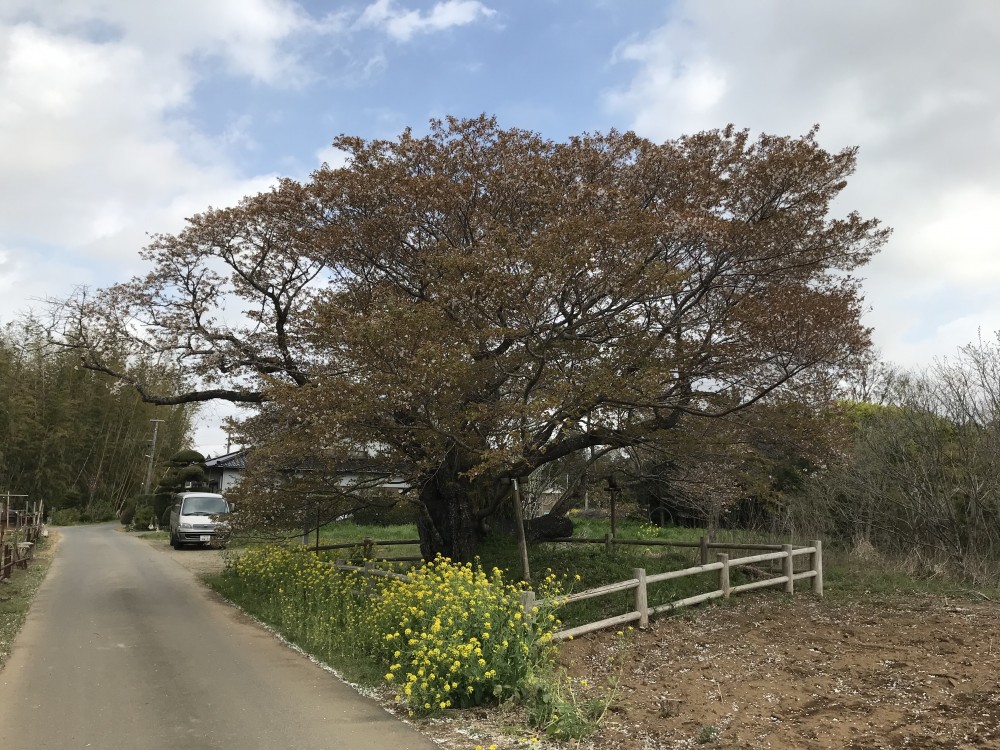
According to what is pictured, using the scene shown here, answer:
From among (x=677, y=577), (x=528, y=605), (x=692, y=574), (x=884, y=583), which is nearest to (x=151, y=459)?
(x=677, y=577)

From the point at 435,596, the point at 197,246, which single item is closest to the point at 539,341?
the point at 435,596

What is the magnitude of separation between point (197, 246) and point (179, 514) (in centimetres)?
1468

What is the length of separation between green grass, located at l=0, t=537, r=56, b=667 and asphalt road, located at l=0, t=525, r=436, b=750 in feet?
0.52

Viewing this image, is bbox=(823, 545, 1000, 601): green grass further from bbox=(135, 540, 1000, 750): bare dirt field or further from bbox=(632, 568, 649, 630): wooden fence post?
bbox=(632, 568, 649, 630): wooden fence post

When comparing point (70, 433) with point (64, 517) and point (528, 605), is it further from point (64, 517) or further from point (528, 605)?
point (528, 605)

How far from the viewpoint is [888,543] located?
14883 millimetres

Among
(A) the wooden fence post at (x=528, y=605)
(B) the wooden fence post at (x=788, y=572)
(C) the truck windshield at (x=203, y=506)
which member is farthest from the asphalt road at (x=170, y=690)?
(C) the truck windshield at (x=203, y=506)

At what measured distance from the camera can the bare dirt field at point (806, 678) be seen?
5.36 m

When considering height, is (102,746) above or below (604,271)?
below

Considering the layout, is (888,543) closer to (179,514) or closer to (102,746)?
(102,746)

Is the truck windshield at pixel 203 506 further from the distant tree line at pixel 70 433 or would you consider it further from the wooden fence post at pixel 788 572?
the wooden fence post at pixel 788 572

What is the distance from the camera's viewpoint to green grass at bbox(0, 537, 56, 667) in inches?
344

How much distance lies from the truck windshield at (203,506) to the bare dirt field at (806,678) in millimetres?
19737

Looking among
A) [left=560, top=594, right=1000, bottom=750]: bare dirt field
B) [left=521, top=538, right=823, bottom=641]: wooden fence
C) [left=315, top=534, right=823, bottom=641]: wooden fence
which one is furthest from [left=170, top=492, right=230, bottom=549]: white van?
[left=560, top=594, right=1000, bottom=750]: bare dirt field
